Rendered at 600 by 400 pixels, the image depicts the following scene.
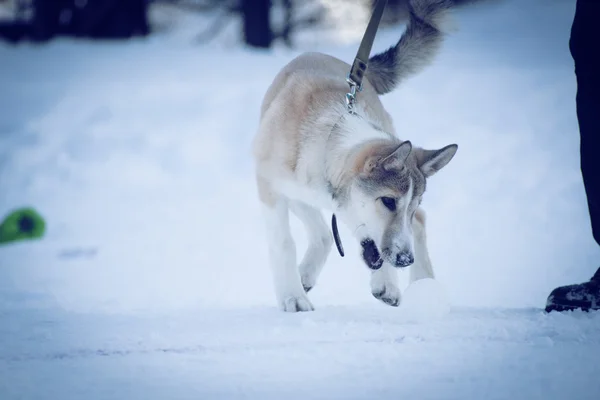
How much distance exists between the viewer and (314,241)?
3.71m

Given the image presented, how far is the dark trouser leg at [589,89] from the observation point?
299 centimetres

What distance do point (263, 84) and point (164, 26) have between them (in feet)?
14.7

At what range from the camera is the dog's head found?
9.12 feet

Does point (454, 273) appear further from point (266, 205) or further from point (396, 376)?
point (396, 376)

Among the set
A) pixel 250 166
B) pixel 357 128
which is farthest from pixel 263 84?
pixel 357 128

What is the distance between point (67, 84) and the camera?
7.68 metres

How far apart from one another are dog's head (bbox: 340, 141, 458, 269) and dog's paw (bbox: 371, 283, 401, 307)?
25 centimetres

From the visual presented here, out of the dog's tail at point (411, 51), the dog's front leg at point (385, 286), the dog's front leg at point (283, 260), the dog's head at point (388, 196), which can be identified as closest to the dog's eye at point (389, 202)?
the dog's head at point (388, 196)

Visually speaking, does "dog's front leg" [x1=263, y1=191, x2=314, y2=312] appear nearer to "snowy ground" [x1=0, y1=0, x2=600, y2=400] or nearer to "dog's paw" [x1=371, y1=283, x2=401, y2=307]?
"snowy ground" [x1=0, y1=0, x2=600, y2=400]

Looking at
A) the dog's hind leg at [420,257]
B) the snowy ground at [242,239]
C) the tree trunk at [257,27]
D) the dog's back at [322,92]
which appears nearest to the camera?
the snowy ground at [242,239]

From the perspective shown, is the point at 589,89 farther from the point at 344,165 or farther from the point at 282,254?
the point at 282,254

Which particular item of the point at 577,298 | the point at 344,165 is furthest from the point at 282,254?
the point at 577,298

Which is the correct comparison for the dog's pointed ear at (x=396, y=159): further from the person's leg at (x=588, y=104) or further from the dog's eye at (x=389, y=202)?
the person's leg at (x=588, y=104)

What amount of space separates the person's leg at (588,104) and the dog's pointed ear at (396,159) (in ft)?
2.98
